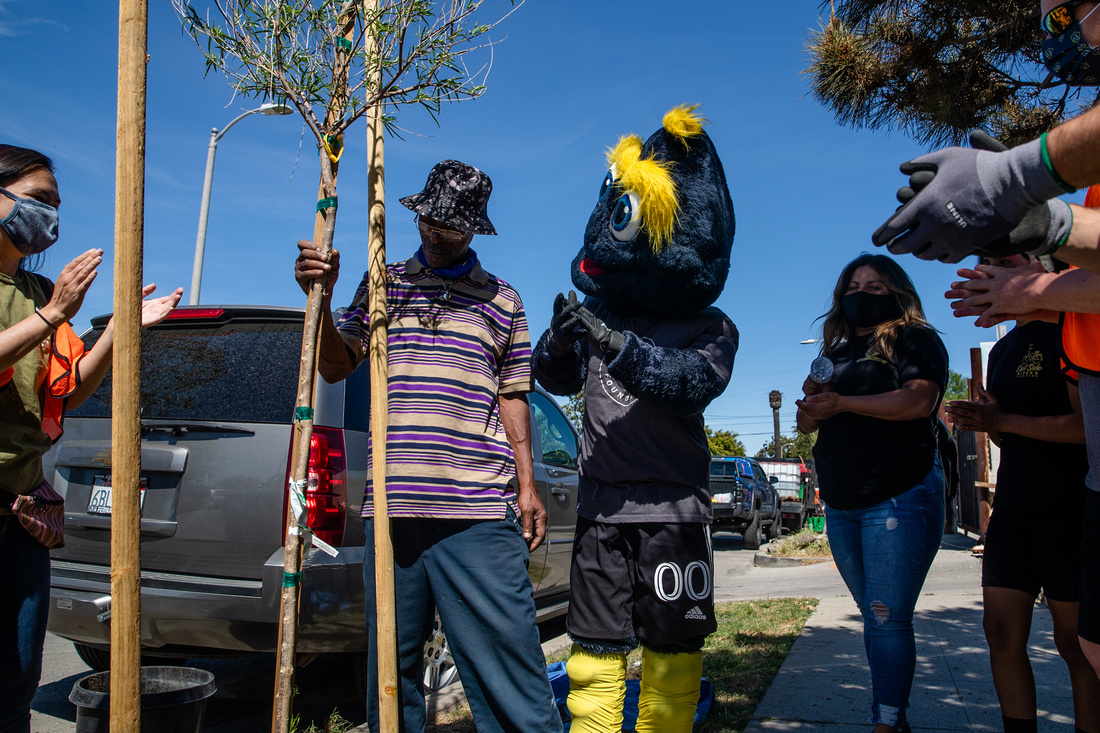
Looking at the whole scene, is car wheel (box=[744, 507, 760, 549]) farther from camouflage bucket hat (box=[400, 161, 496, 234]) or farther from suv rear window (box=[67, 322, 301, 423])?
camouflage bucket hat (box=[400, 161, 496, 234])

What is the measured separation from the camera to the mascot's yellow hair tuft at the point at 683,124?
2785 millimetres

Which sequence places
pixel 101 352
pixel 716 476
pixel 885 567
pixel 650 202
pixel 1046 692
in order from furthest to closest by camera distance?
1. pixel 716 476
2. pixel 1046 692
3. pixel 885 567
4. pixel 650 202
5. pixel 101 352

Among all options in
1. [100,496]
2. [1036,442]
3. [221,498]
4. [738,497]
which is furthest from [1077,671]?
[738,497]

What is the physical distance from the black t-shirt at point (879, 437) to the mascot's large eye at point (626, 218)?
1087 millimetres

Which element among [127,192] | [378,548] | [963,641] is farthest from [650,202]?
[963,641]

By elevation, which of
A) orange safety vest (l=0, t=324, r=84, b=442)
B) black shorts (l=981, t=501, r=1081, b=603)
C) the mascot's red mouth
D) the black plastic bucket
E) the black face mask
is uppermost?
the mascot's red mouth

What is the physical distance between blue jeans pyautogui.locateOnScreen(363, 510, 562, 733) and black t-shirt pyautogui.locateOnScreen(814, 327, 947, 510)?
1.31 metres

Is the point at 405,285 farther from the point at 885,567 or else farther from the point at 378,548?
the point at 885,567

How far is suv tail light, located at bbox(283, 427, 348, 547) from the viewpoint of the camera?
122 inches

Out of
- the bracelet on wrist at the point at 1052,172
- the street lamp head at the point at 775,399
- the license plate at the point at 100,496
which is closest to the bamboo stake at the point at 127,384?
the bracelet on wrist at the point at 1052,172

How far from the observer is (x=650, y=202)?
2613 mm

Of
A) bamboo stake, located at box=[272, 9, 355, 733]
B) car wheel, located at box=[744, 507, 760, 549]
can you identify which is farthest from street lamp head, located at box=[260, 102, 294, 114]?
car wheel, located at box=[744, 507, 760, 549]

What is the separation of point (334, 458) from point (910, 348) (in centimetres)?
230

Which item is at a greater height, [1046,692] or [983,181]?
[983,181]
